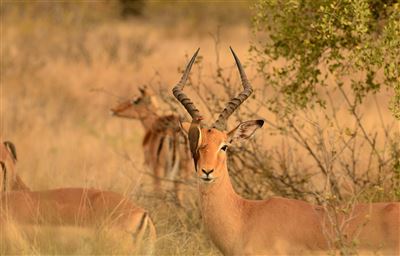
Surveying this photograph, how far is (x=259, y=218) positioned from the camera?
5.47m

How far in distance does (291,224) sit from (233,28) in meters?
23.5

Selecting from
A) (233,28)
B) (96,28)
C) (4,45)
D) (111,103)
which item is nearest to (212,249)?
(111,103)

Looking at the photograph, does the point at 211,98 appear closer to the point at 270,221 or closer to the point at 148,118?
the point at 270,221

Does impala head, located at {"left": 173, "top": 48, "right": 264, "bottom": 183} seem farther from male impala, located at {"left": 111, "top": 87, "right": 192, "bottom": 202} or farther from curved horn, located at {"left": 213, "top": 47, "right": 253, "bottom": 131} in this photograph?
male impala, located at {"left": 111, "top": 87, "right": 192, "bottom": 202}

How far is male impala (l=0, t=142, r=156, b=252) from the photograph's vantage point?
6578 mm

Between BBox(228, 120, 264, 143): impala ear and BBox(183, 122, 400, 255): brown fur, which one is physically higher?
BBox(228, 120, 264, 143): impala ear

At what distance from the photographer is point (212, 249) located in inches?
269

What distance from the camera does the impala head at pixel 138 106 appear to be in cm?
1130

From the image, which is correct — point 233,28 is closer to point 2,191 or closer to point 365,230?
point 2,191

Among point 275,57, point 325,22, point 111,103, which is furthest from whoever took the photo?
point 111,103

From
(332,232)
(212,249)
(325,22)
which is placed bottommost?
(212,249)

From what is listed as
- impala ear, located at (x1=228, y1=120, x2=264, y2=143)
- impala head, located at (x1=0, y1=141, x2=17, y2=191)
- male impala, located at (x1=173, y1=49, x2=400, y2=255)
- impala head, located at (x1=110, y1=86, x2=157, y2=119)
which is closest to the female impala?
impala head, located at (x1=0, y1=141, x2=17, y2=191)

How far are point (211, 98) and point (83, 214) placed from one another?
1.65 meters

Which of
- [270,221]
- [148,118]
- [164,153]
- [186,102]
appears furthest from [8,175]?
[148,118]
